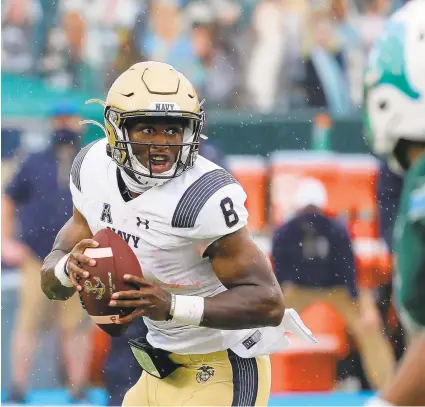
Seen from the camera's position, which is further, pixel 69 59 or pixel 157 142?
pixel 69 59

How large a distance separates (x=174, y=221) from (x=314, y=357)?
3.40 m

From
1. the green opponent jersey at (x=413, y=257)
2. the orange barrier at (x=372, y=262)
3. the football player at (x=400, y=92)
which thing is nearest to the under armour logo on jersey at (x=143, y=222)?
the football player at (x=400, y=92)

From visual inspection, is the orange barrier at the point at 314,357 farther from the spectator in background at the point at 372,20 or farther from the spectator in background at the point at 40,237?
the spectator in background at the point at 372,20

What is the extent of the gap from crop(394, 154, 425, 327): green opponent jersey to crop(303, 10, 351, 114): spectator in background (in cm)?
570

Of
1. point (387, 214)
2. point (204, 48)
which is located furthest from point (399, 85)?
point (204, 48)

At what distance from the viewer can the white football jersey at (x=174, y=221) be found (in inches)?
129

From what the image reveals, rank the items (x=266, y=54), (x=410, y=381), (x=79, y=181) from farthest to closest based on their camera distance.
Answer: (x=266, y=54) < (x=79, y=181) < (x=410, y=381)

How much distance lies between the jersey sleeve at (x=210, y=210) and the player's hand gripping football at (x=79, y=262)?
0.85 feet

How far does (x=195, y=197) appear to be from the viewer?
129 inches

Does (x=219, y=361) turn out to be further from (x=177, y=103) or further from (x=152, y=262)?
(x=177, y=103)

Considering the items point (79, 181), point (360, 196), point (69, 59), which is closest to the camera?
point (79, 181)

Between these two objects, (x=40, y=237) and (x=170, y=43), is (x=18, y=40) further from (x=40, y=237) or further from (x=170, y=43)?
(x=40, y=237)

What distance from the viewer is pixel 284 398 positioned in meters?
6.29

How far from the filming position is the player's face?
3326 mm
